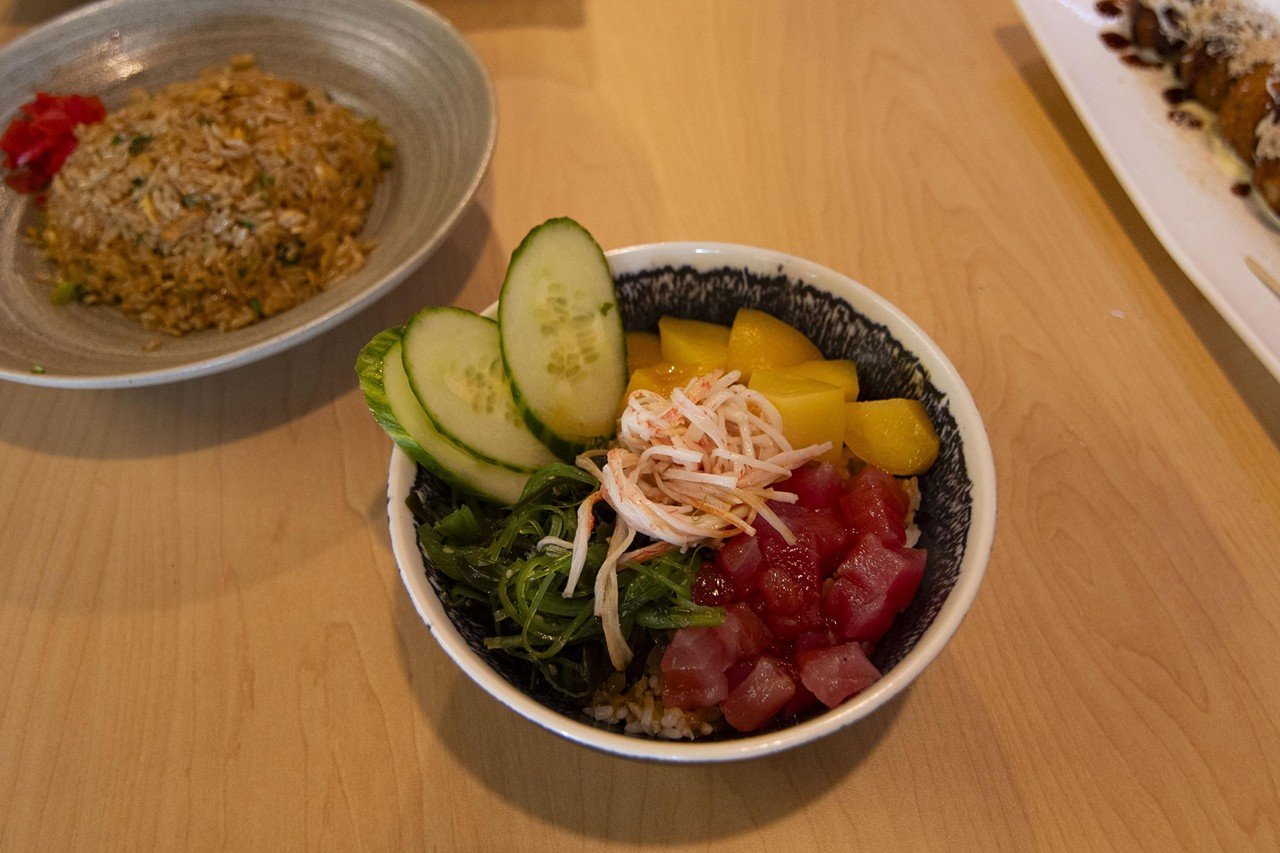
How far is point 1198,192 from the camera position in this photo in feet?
6.38

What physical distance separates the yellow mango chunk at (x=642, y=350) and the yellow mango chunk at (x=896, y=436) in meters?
0.38

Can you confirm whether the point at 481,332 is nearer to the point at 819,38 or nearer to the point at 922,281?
the point at 922,281

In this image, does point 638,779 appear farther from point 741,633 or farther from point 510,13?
point 510,13

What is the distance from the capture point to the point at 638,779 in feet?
4.11

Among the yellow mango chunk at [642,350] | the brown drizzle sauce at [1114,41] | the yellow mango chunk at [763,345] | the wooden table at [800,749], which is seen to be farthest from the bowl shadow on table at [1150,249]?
the yellow mango chunk at [642,350]

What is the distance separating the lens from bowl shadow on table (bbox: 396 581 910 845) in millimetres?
1219

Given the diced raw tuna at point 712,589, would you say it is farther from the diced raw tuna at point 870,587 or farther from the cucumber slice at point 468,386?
the cucumber slice at point 468,386

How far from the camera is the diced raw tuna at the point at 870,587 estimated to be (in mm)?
1114

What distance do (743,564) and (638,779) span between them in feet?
1.28

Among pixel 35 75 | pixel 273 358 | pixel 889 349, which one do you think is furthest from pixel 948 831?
pixel 35 75

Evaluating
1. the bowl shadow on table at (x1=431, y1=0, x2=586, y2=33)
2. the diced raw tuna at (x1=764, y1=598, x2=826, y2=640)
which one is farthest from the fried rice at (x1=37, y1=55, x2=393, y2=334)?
the diced raw tuna at (x1=764, y1=598, x2=826, y2=640)

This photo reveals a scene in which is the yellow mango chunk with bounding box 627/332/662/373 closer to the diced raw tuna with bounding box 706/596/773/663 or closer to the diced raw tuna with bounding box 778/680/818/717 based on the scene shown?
the diced raw tuna with bounding box 706/596/773/663

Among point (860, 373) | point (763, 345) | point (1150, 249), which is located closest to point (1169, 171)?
point (1150, 249)

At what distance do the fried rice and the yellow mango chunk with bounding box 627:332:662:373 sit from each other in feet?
2.39
